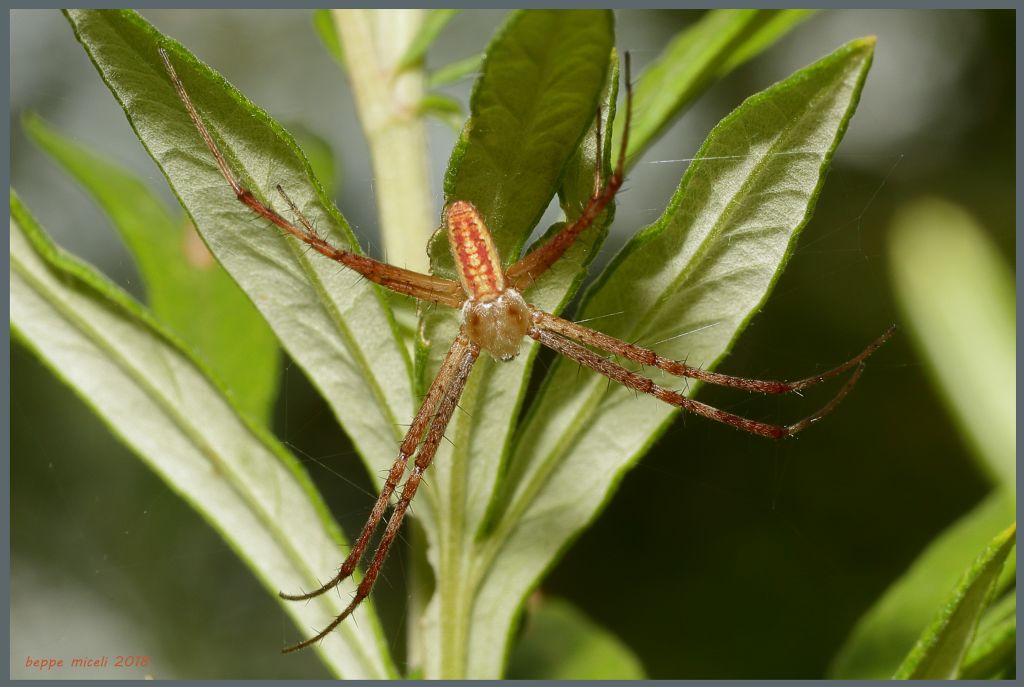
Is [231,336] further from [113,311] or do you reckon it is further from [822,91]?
[822,91]

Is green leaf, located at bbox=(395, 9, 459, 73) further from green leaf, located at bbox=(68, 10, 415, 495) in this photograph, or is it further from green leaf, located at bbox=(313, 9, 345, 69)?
green leaf, located at bbox=(68, 10, 415, 495)

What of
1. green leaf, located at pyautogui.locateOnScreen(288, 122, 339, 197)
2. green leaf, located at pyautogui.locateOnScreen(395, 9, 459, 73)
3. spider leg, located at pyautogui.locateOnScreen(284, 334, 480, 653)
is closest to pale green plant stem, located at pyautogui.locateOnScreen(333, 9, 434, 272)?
green leaf, located at pyautogui.locateOnScreen(395, 9, 459, 73)

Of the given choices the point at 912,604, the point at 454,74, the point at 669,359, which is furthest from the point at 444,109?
the point at 912,604

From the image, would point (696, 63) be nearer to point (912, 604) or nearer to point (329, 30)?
point (329, 30)

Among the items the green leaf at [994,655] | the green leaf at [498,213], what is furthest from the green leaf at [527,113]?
the green leaf at [994,655]

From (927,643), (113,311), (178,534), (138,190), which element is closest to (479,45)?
(138,190)

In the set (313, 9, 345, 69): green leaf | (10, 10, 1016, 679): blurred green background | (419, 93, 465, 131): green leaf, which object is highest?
(313, 9, 345, 69): green leaf
